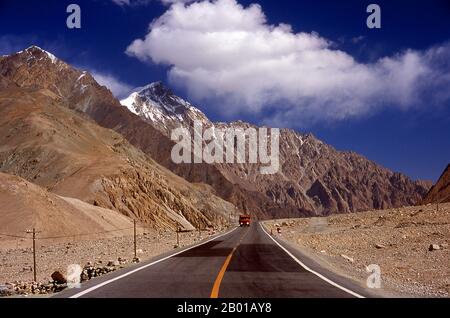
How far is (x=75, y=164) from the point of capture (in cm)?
7738

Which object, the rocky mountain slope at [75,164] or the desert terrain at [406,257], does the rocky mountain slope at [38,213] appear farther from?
the desert terrain at [406,257]

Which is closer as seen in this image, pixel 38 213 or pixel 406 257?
pixel 406 257

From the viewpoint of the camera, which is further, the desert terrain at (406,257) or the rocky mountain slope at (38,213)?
the rocky mountain slope at (38,213)

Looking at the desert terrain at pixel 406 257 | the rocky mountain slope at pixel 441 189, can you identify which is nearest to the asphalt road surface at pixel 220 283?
the desert terrain at pixel 406 257

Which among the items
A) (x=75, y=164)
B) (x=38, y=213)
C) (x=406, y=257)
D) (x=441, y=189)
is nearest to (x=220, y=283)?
(x=406, y=257)

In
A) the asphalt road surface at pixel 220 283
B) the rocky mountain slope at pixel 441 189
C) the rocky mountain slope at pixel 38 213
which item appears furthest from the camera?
the rocky mountain slope at pixel 441 189

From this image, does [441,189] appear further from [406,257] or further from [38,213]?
[406,257]

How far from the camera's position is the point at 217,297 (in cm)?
1187

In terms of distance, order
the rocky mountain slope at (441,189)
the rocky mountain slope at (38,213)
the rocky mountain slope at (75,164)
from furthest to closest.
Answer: the rocky mountain slope at (441,189) → the rocky mountain slope at (75,164) → the rocky mountain slope at (38,213)

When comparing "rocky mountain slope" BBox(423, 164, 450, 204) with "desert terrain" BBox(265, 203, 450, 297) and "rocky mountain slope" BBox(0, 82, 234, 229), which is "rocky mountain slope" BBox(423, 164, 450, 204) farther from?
"desert terrain" BBox(265, 203, 450, 297)

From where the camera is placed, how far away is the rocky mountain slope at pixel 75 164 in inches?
2849

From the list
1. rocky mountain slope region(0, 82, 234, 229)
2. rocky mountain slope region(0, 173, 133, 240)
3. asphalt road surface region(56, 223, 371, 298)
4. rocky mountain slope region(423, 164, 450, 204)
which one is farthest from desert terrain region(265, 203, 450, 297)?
rocky mountain slope region(423, 164, 450, 204)
